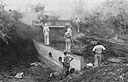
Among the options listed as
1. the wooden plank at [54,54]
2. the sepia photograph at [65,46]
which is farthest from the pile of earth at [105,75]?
the wooden plank at [54,54]

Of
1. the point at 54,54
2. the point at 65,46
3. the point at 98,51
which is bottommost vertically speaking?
the point at 54,54

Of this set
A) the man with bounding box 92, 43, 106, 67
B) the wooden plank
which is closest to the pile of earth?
the man with bounding box 92, 43, 106, 67

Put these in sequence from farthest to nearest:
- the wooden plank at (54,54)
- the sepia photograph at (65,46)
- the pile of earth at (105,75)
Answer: the wooden plank at (54,54), the sepia photograph at (65,46), the pile of earth at (105,75)

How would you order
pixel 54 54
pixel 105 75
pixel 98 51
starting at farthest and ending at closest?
pixel 54 54 < pixel 98 51 < pixel 105 75

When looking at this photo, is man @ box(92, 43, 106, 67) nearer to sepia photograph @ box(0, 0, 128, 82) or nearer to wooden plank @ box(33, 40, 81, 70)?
sepia photograph @ box(0, 0, 128, 82)

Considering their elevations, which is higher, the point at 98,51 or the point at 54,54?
the point at 98,51

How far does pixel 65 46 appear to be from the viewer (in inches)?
626

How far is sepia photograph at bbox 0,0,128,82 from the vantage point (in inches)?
Answer: 360

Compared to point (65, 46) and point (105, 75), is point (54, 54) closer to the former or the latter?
point (65, 46)

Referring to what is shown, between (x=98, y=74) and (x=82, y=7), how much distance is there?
19.4 meters

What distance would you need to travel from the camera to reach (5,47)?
15781mm

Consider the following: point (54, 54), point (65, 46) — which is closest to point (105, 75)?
point (54, 54)

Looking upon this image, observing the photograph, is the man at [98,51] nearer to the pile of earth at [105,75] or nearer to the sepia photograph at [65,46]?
the sepia photograph at [65,46]

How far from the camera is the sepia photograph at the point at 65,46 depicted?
30.0 ft
